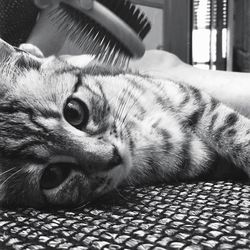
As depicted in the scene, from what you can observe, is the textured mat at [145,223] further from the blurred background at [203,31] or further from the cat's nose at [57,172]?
the blurred background at [203,31]

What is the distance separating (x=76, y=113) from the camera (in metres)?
0.85

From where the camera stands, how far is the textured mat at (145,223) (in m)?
0.53

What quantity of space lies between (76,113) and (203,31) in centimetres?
128

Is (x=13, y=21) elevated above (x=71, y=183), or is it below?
above

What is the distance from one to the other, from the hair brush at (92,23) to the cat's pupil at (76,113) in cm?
48

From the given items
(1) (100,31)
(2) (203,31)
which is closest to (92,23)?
(1) (100,31)

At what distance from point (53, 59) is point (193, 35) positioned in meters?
0.97

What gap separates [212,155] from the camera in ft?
3.43

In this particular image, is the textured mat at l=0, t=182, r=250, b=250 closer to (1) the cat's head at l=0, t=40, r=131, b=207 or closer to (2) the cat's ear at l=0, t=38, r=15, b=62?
(1) the cat's head at l=0, t=40, r=131, b=207

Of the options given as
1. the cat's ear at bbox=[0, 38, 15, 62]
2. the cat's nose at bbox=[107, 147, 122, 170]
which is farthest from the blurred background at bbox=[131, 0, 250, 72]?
the cat's nose at bbox=[107, 147, 122, 170]

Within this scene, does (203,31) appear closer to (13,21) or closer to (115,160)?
(13,21)

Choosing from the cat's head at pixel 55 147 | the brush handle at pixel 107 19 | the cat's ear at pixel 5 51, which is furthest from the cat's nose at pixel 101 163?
the brush handle at pixel 107 19

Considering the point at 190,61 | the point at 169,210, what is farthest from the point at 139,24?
the point at 169,210

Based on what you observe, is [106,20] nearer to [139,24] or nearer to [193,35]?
[139,24]
